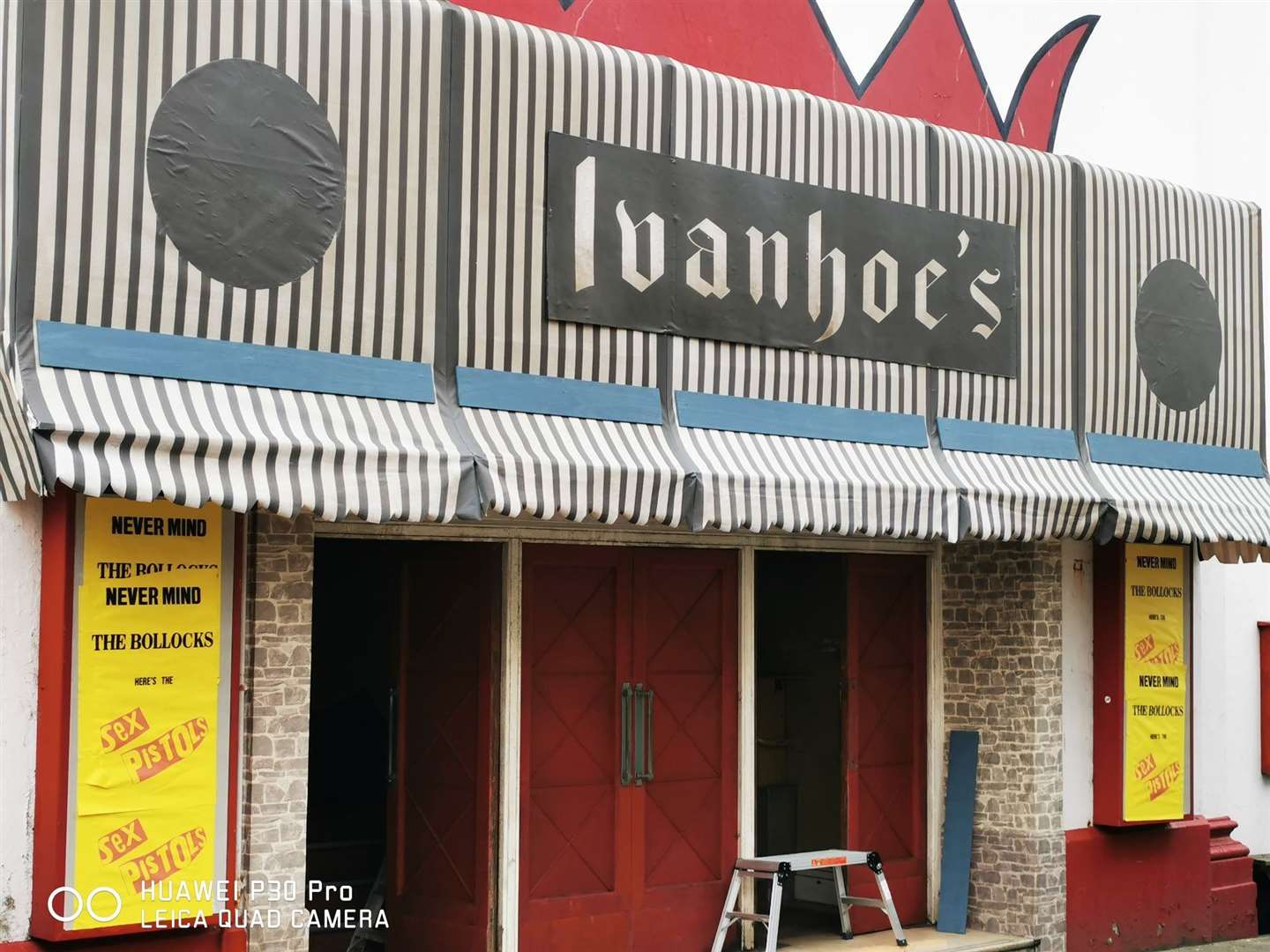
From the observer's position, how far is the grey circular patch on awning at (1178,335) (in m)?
11.0

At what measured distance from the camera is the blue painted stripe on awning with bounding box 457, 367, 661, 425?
26.2ft

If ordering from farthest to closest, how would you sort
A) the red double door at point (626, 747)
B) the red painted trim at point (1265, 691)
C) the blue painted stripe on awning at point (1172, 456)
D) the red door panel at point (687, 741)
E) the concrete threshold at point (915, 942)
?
the red painted trim at point (1265, 691)
the blue painted stripe on awning at point (1172, 456)
the concrete threshold at point (915, 942)
the red door panel at point (687, 741)
the red double door at point (626, 747)

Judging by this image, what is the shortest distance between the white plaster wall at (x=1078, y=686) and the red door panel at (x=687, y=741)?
247 centimetres

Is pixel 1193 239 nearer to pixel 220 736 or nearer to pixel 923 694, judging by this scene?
pixel 923 694

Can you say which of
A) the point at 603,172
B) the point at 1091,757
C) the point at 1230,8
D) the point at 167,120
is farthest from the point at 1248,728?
the point at 167,120

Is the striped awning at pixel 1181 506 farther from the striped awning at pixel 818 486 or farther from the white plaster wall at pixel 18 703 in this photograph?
the white plaster wall at pixel 18 703

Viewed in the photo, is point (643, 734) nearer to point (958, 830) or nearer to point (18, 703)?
point (958, 830)

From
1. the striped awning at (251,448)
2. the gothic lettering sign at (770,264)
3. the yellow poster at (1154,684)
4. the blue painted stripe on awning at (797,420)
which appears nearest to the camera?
the striped awning at (251,448)

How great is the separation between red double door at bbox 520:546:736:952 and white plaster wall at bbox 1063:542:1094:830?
8.10ft

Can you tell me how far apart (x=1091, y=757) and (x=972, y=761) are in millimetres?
867

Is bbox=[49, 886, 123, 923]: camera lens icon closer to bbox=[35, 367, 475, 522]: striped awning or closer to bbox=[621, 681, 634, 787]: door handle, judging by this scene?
bbox=[35, 367, 475, 522]: striped awning

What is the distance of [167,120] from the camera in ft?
23.1

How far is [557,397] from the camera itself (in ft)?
27.2

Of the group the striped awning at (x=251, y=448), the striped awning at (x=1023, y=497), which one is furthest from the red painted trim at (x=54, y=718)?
the striped awning at (x=1023, y=497)
